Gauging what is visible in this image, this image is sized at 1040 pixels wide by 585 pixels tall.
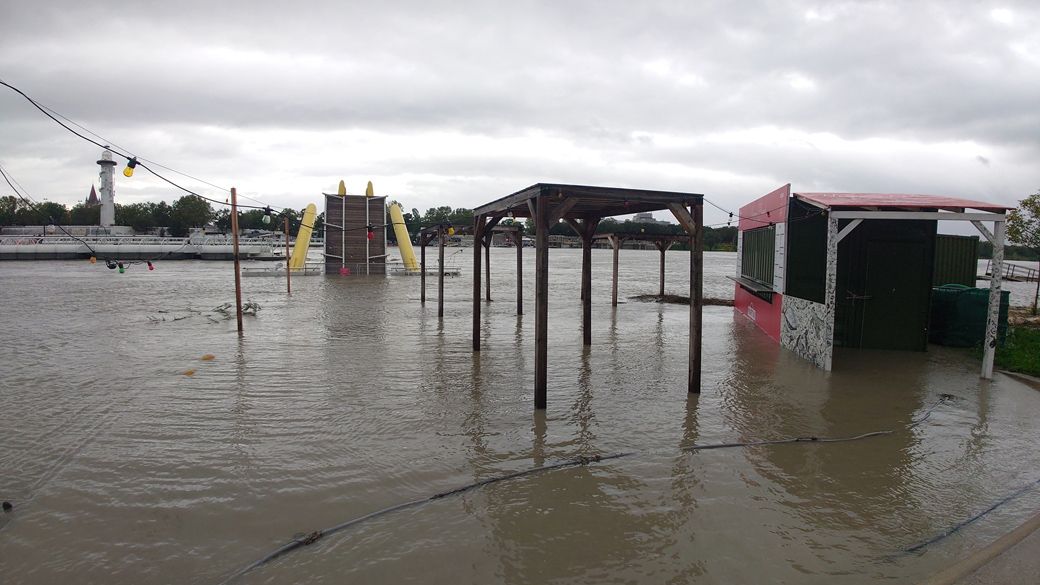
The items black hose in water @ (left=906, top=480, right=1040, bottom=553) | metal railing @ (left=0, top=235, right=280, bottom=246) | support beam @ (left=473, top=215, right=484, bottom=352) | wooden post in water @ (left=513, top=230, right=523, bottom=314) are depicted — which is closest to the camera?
black hose in water @ (left=906, top=480, right=1040, bottom=553)

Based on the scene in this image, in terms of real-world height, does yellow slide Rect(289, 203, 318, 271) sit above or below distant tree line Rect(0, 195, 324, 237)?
below

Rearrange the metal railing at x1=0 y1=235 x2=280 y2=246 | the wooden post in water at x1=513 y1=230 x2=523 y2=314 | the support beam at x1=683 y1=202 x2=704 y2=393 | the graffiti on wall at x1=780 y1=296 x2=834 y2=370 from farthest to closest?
the metal railing at x1=0 y1=235 x2=280 y2=246, the wooden post in water at x1=513 y1=230 x2=523 y2=314, the graffiti on wall at x1=780 y1=296 x2=834 y2=370, the support beam at x1=683 y1=202 x2=704 y2=393

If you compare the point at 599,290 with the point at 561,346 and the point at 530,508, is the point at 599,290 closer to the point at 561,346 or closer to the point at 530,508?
the point at 561,346

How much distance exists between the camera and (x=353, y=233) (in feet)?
119

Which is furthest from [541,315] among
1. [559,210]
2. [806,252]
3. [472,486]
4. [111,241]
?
[111,241]

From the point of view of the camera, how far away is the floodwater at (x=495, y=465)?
160 inches

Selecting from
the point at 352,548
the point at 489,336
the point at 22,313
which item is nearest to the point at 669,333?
the point at 489,336

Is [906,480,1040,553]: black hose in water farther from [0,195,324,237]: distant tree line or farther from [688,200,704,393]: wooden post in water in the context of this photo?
[0,195,324,237]: distant tree line

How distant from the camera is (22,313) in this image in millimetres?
17391

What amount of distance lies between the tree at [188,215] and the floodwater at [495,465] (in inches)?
4257

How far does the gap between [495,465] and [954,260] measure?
555 inches

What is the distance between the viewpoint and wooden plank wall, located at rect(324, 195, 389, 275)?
35.3m

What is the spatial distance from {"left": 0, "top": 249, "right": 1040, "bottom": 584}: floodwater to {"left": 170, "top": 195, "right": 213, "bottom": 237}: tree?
108129 millimetres

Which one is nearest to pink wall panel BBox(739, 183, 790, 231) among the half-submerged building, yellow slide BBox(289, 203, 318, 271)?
the half-submerged building
